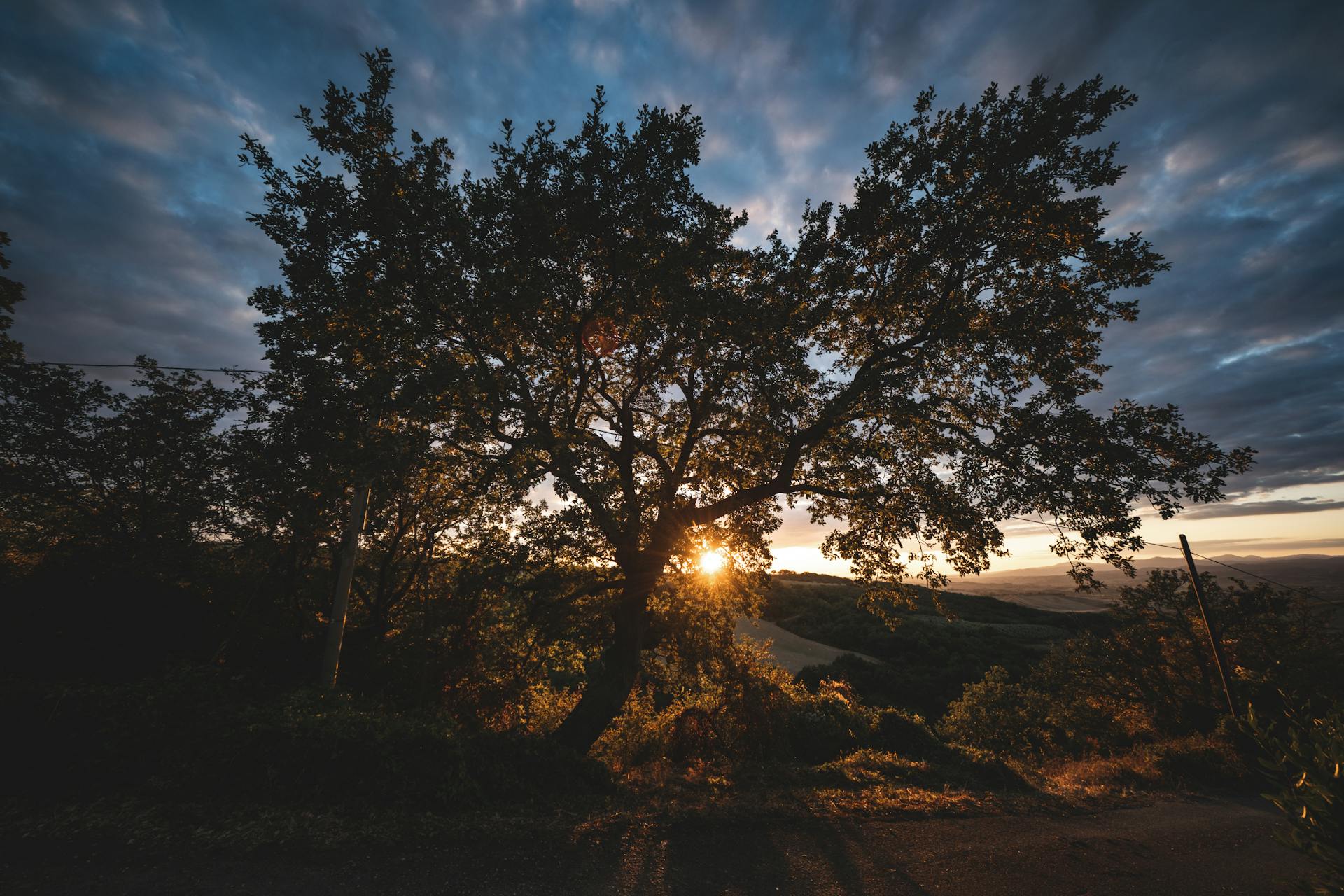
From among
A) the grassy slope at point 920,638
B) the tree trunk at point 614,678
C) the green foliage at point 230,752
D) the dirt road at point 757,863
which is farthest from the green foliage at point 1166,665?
the green foliage at point 230,752

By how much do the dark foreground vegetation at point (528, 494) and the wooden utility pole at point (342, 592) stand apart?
2.6 inches

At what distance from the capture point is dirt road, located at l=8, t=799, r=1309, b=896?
4.61 metres

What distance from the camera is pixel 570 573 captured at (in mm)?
11664

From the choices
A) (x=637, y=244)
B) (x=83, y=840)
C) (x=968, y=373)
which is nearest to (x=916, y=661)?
(x=968, y=373)

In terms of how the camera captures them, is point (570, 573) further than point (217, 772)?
Yes

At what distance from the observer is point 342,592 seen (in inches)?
412

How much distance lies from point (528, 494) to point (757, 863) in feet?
28.1

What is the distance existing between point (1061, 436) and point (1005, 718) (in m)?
27.6

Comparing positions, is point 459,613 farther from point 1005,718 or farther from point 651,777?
point 1005,718

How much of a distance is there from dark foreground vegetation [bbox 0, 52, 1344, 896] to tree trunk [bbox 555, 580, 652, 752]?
0.30 ft

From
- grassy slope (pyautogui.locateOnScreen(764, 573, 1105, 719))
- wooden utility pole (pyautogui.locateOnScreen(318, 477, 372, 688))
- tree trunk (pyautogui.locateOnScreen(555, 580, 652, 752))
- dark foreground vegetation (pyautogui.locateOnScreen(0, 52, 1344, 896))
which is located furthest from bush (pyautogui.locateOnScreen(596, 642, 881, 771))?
grassy slope (pyautogui.locateOnScreen(764, 573, 1105, 719))

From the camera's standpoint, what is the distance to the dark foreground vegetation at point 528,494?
6484 mm

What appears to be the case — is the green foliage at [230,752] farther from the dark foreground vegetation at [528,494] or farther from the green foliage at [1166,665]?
the green foliage at [1166,665]

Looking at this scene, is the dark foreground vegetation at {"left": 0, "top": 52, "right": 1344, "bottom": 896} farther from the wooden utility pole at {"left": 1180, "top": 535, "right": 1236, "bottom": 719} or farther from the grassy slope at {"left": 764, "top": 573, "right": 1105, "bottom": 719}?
the grassy slope at {"left": 764, "top": 573, "right": 1105, "bottom": 719}
